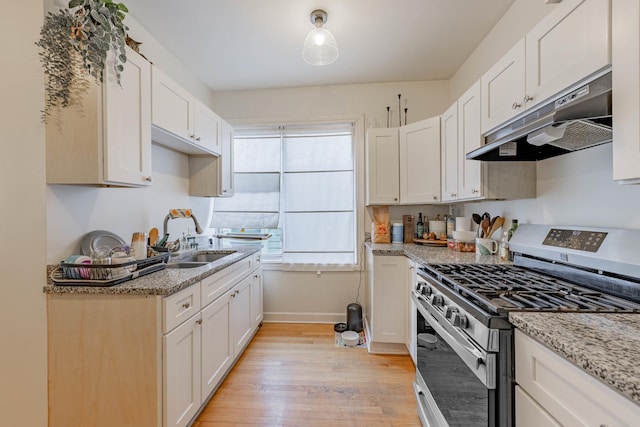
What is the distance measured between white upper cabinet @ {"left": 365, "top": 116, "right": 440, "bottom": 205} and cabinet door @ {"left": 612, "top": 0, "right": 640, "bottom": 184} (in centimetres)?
162

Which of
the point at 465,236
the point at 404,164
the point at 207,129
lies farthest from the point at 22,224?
the point at 465,236

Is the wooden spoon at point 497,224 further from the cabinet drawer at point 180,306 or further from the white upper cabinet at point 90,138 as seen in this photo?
the white upper cabinet at point 90,138

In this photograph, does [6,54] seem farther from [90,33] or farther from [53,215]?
[53,215]

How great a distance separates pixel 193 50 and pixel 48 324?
2.34 metres

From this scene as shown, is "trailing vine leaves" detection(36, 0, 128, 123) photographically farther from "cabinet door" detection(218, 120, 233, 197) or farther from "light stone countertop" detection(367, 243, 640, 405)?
"light stone countertop" detection(367, 243, 640, 405)

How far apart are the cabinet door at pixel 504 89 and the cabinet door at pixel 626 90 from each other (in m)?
0.49

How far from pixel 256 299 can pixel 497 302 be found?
7.55 ft

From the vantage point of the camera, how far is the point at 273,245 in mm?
3277

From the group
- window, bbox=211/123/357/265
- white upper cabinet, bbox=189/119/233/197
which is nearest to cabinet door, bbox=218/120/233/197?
white upper cabinet, bbox=189/119/233/197

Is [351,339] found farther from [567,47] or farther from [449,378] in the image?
[567,47]

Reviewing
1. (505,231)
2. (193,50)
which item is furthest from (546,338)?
(193,50)

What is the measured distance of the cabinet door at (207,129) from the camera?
2.29m

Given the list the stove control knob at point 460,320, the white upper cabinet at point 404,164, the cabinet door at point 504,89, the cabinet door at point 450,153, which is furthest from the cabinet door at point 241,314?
the cabinet door at point 504,89

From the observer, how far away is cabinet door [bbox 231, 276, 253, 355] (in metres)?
2.18
